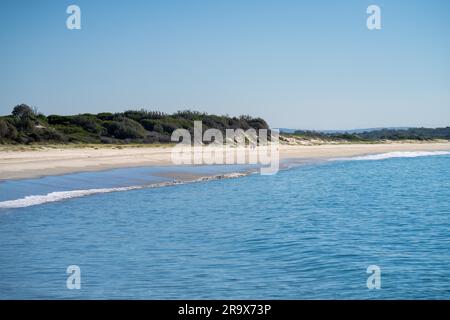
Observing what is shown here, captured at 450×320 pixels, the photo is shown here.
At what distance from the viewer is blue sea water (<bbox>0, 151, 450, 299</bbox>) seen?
246 inches

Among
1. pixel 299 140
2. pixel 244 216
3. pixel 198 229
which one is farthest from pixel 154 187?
pixel 299 140

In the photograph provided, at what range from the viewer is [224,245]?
27.7 feet

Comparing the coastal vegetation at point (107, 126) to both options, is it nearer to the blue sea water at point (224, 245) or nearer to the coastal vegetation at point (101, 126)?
the coastal vegetation at point (101, 126)

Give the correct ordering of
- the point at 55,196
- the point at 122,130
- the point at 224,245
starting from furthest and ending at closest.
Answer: the point at 122,130, the point at 55,196, the point at 224,245

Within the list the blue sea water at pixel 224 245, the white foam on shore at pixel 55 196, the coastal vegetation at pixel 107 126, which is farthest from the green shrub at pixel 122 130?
the blue sea water at pixel 224 245

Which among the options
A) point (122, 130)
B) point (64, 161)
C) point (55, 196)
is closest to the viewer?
point (55, 196)

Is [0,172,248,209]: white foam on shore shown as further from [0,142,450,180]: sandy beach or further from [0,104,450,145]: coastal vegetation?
[0,104,450,145]: coastal vegetation

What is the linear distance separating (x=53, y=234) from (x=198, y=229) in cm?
238

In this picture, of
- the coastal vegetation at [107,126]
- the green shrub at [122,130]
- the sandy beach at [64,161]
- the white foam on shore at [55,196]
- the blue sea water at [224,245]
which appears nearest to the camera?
the blue sea water at [224,245]


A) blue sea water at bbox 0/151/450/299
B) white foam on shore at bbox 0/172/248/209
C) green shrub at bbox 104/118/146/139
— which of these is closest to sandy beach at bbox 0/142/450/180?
blue sea water at bbox 0/151/450/299

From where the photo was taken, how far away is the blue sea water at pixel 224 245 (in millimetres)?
6250

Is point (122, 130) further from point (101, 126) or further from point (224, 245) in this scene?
point (224, 245)

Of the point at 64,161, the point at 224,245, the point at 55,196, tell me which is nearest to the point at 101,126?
the point at 64,161
